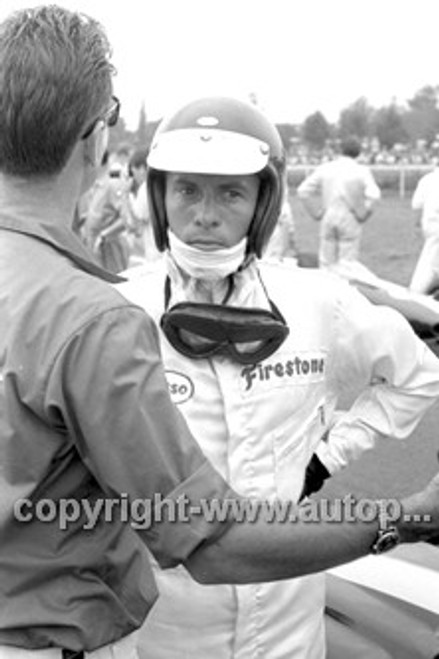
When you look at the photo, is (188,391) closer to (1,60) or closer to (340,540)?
(340,540)

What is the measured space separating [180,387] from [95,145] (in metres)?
0.64

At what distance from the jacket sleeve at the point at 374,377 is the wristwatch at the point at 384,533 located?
608mm

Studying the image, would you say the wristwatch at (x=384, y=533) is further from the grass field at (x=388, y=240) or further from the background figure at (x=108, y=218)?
the grass field at (x=388, y=240)

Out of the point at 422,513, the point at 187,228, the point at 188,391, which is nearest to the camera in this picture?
the point at 422,513

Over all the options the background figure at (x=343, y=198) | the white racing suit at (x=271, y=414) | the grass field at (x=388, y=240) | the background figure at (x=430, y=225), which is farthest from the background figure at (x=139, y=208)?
the white racing suit at (x=271, y=414)

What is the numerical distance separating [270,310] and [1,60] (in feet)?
2.94

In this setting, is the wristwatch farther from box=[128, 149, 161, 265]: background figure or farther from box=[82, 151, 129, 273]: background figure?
box=[82, 151, 129, 273]: background figure

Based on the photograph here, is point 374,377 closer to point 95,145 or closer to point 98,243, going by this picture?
point 95,145

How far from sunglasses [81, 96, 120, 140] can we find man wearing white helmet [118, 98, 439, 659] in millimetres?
Answer: 453

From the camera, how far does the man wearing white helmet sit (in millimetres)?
2256

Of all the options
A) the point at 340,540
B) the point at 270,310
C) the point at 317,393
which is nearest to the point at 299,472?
the point at 317,393

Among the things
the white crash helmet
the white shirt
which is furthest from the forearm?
the white shirt

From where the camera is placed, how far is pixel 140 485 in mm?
1596

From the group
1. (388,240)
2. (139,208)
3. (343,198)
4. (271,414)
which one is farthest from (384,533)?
(388,240)
